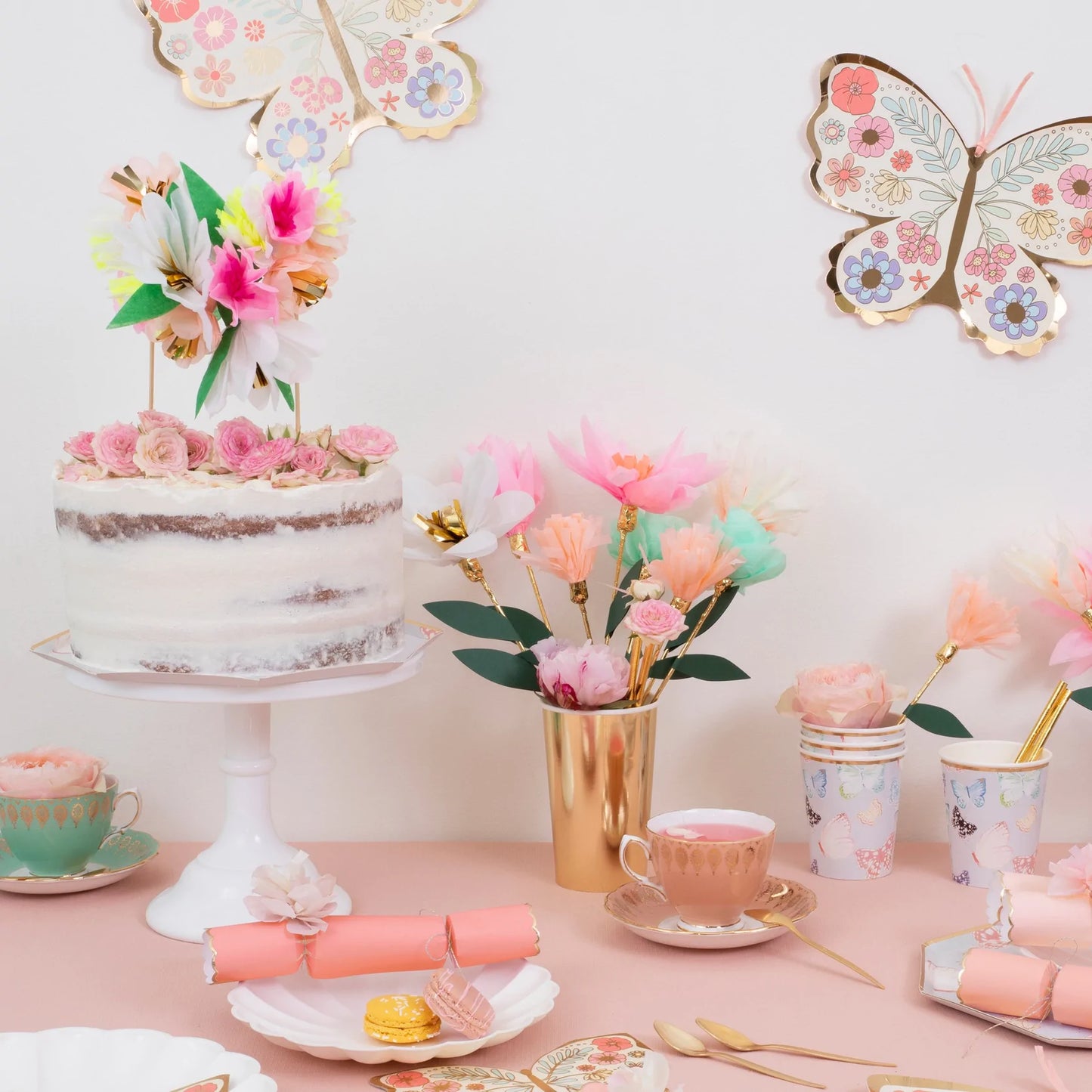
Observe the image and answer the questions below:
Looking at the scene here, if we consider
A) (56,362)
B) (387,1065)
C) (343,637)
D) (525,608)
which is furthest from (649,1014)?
(56,362)

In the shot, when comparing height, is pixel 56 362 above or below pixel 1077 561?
above

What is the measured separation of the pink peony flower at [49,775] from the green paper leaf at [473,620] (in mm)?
365

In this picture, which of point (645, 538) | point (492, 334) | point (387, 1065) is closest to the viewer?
point (387, 1065)

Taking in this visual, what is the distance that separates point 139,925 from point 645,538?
1.92 ft

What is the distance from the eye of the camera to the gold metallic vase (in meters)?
1.15

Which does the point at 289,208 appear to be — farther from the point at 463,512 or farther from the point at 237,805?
the point at 237,805

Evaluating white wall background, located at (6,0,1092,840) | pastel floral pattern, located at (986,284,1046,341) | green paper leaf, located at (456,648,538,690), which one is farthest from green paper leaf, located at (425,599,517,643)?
pastel floral pattern, located at (986,284,1046,341)

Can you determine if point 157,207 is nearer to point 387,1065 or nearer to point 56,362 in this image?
point 56,362

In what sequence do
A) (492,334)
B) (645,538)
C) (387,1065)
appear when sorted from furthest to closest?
(492,334), (645,538), (387,1065)

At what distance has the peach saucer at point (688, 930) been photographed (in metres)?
1.00

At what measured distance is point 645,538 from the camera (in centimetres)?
121

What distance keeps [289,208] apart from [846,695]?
67 cm

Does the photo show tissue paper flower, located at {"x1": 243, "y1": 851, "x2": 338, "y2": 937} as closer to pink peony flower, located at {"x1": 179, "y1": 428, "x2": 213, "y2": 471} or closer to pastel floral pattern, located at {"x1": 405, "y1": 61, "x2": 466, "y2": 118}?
pink peony flower, located at {"x1": 179, "y1": 428, "x2": 213, "y2": 471}

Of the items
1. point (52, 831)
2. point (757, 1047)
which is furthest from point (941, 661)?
point (52, 831)
